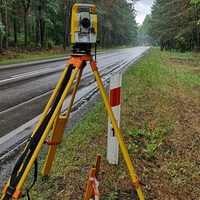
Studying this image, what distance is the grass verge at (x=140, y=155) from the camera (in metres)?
2.32

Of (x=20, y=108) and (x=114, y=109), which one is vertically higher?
(x=114, y=109)

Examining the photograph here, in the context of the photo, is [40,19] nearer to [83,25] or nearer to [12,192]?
[83,25]

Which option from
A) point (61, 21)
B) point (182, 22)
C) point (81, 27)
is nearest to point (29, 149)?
point (81, 27)

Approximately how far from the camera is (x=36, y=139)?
1.64 meters

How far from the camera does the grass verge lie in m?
2.32

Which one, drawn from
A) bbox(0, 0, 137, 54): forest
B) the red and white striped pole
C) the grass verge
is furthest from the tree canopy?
the red and white striped pole

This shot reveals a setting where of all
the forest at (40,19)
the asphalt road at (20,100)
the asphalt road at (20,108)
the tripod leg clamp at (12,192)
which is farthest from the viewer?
the forest at (40,19)

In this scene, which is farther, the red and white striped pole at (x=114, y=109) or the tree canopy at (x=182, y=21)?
the tree canopy at (x=182, y=21)

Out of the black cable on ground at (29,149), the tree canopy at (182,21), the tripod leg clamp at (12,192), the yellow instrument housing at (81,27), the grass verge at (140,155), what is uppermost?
the tree canopy at (182,21)

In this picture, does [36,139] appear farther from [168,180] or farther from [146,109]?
[146,109]

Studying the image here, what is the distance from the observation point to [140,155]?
120 inches

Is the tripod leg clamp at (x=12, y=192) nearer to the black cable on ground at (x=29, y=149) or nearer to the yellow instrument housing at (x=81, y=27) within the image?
the black cable on ground at (x=29, y=149)

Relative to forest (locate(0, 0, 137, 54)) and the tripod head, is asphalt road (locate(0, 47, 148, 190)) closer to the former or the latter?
the tripod head

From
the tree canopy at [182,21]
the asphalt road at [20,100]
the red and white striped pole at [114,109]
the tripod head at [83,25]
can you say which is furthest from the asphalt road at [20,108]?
the tree canopy at [182,21]
